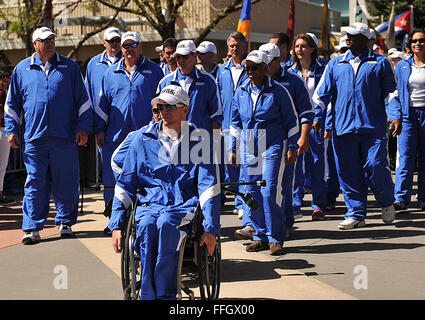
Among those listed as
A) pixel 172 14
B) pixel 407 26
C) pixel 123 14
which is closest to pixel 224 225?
pixel 172 14

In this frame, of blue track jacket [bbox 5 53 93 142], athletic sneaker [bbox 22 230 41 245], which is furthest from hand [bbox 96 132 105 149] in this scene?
athletic sneaker [bbox 22 230 41 245]

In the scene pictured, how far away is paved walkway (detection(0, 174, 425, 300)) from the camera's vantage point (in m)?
6.18

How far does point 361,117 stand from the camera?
9.02 metres

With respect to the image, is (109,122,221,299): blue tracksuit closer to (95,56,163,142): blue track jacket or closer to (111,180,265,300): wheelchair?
(111,180,265,300): wheelchair

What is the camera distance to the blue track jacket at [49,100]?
8586mm

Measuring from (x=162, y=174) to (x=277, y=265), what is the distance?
6.95ft

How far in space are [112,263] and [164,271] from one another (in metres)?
2.43

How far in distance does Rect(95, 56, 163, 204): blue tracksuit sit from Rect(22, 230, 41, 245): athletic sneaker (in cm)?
94

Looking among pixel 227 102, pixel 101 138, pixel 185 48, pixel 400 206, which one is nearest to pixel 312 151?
pixel 227 102

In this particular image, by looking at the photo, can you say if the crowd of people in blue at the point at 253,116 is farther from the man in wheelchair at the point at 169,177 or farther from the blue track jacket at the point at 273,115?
the man in wheelchair at the point at 169,177

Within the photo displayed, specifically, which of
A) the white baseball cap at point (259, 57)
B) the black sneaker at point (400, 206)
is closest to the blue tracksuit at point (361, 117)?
the black sneaker at point (400, 206)

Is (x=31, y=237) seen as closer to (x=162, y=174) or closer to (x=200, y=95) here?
(x=200, y=95)

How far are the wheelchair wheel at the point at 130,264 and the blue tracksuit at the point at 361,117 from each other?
443 cm

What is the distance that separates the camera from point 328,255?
758 centimetres
